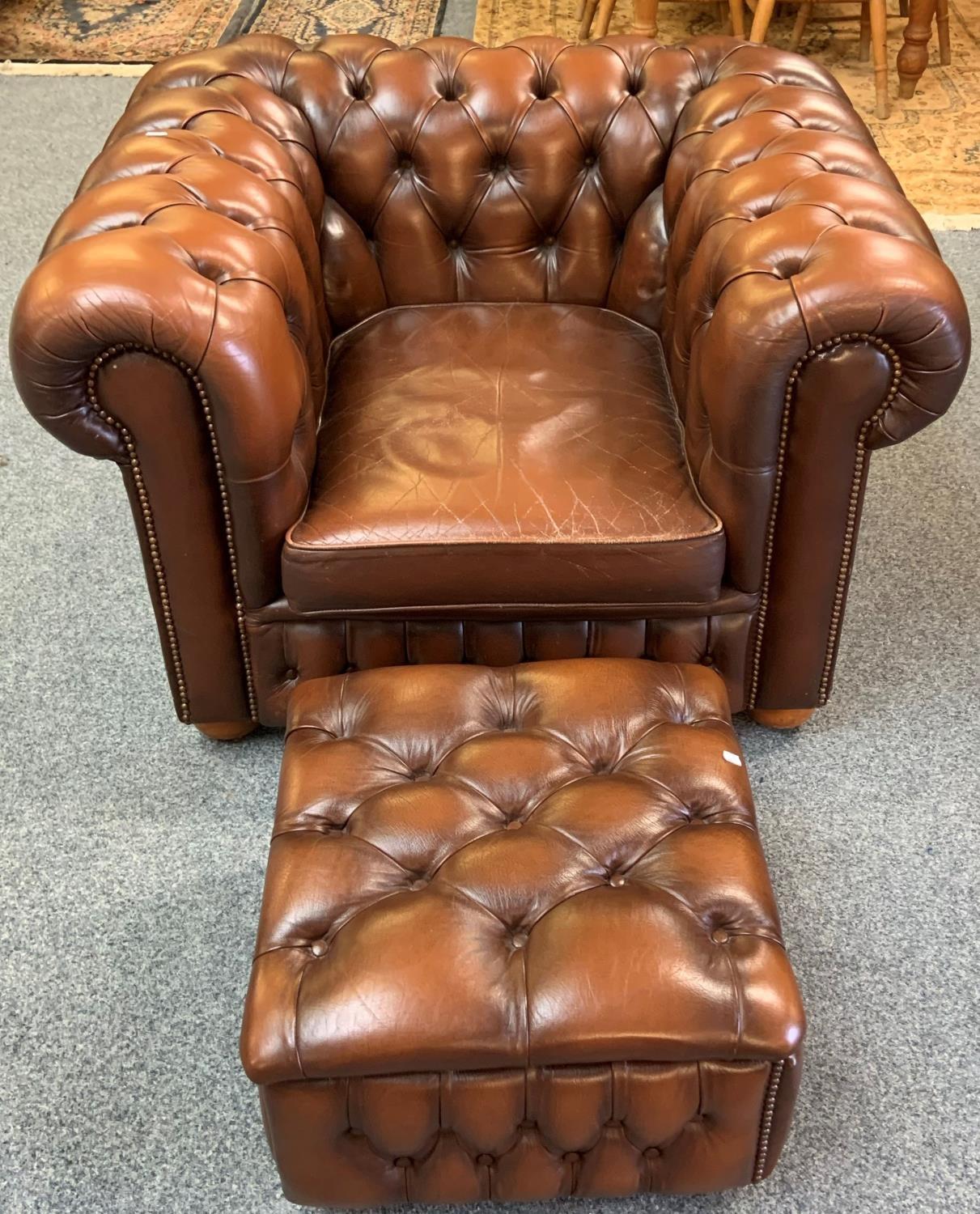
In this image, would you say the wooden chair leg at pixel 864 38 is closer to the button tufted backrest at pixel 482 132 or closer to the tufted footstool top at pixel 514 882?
the button tufted backrest at pixel 482 132

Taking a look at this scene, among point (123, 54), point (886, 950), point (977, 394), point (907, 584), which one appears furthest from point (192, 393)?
point (123, 54)

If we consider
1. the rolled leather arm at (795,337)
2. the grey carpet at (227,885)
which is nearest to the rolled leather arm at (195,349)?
the grey carpet at (227,885)

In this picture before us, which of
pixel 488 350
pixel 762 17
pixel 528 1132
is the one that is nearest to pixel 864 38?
pixel 762 17

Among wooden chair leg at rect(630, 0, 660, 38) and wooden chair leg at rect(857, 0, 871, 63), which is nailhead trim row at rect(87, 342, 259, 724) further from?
wooden chair leg at rect(857, 0, 871, 63)

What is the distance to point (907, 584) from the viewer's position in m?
2.02

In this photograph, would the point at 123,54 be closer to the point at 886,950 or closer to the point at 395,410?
the point at 395,410

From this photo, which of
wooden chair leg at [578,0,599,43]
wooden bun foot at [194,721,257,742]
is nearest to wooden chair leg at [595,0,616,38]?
wooden chair leg at [578,0,599,43]

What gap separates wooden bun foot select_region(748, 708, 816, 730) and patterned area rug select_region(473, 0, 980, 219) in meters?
1.69

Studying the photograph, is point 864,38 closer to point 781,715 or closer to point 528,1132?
point 781,715

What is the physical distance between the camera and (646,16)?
341 centimetres

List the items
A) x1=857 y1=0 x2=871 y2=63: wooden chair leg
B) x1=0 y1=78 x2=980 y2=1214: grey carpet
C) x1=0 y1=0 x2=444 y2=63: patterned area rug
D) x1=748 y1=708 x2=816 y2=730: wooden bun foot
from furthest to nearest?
x1=0 y1=0 x2=444 y2=63: patterned area rug < x1=857 y1=0 x2=871 y2=63: wooden chair leg < x1=748 y1=708 x2=816 y2=730: wooden bun foot < x1=0 y1=78 x2=980 y2=1214: grey carpet

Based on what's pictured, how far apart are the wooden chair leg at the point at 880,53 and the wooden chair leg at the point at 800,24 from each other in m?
0.26

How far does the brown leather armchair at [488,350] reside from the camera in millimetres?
1390

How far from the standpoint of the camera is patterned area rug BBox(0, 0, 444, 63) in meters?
3.81
